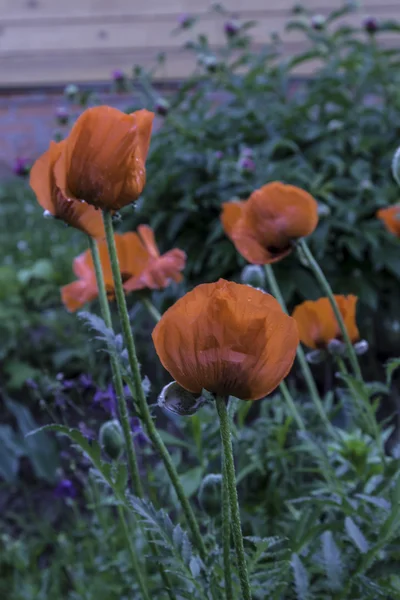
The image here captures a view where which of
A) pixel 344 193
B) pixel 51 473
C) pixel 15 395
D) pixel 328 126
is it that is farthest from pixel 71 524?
pixel 328 126

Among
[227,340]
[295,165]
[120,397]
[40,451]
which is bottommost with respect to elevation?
[40,451]

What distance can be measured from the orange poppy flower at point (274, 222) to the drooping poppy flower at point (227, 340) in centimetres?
31

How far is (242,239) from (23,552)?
1099 millimetres

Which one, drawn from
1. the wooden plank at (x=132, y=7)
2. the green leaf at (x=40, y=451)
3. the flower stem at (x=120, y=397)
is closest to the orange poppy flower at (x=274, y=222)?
the flower stem at (x=120, y=397)

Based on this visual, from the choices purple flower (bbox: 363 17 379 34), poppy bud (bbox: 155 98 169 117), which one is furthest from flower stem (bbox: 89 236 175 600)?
purple flower (bbox: 363 17 379 34)

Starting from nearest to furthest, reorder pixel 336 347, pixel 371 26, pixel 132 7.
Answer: pixel 336 347
pixel 371 26
pixel 132 7

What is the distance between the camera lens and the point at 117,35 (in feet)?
12.2

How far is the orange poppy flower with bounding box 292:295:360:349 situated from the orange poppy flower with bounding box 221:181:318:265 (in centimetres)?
10

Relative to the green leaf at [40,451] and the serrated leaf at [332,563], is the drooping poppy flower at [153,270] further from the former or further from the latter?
the green leaf at [40,451]

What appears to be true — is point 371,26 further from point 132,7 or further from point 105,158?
point 132,7

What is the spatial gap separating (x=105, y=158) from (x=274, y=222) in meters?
0.26

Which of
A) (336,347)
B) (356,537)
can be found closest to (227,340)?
(356,537)

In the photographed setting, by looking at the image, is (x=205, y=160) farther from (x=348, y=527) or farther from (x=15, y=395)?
(x=348, y=527)

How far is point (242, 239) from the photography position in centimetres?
80
